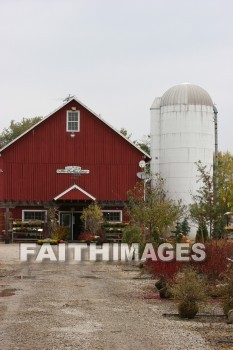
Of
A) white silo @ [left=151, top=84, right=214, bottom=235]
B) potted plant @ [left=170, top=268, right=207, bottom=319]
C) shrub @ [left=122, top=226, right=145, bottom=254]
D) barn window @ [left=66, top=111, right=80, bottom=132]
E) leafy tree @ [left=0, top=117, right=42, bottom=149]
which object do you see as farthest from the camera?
leafy tree @ [left=0, top=117, right=42, bottom=149]

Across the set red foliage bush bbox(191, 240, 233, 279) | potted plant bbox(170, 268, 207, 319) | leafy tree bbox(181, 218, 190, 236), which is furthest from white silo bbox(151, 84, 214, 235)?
potted plant bbox(170, 268, 207, 319)

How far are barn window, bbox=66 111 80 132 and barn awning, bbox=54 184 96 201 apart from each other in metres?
4.12

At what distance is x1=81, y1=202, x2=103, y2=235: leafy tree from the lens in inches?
1686

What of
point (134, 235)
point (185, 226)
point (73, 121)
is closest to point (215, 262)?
point (134, 235)

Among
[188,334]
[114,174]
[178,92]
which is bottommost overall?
[188,334]

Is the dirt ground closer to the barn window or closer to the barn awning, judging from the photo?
the barn awning

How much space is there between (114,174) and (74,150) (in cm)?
324

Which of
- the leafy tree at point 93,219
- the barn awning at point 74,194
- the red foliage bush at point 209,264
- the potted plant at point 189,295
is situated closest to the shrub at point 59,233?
the leafy tree at point 93,219

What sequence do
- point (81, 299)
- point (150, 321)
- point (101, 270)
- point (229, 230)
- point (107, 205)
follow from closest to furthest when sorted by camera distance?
1. point (150, 321)
2. point (81, 299)
3. point (101, 270)
4. point (229, 230)
5. point (107, 205)

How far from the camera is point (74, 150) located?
47.9 metres

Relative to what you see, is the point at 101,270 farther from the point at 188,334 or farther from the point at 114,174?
the point at 114,174

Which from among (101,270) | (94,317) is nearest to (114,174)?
(101,270)

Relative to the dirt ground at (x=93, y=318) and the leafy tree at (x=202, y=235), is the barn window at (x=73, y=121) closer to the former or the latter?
the leafy tree at (x=202, y=235)

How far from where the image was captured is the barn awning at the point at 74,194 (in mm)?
45594
